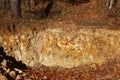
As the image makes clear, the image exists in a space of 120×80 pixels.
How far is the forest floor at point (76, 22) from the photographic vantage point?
1413 centimetres

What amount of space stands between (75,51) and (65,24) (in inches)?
64.6

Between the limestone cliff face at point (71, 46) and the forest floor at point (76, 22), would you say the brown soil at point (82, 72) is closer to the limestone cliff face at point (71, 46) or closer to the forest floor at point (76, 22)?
the forest floor at point (76, 22)

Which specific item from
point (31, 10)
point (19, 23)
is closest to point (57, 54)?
point (19, 23)

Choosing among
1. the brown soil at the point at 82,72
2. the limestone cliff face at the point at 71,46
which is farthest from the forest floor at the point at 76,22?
the limestone cliff face at the point at 71,46

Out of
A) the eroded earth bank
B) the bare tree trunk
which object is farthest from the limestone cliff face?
the bare tree trunk

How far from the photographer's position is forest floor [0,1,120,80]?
556 inches

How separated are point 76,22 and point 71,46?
5.16 feet

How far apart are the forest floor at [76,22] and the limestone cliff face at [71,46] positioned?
34 centimetres

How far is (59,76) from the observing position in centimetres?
1419

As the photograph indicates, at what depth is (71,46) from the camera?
1501cm

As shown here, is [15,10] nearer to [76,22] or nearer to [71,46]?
[76,22]

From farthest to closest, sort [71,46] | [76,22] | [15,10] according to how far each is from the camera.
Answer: [15,10], [76,22], [71,46]

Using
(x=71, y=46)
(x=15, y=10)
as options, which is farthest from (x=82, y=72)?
(x=15, y=10)

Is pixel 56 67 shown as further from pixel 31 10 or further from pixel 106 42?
pixel 31 10
